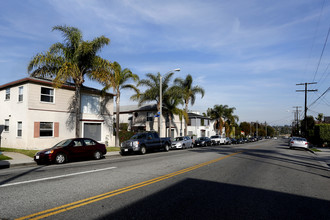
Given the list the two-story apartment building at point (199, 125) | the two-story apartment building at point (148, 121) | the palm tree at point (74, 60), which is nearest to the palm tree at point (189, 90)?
the two-story apartment building at point (148, 121)

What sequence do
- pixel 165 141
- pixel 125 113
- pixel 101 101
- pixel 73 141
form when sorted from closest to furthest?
pixel 73 141
pixel 165 141
pixel 101 101
pixel 125 113

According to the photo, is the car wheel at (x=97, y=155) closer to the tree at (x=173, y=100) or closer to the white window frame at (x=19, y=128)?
the white window frame at (x=19, y=128)

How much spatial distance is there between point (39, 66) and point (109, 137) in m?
10.8

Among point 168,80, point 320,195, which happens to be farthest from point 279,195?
point 168,80

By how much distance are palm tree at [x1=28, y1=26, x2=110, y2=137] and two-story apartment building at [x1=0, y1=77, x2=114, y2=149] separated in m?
1.93

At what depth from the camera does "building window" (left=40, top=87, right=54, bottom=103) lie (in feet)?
68.5

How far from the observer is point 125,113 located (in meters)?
45.4

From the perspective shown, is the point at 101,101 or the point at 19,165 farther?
the point at 101,101

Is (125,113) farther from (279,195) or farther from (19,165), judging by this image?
(279,195)

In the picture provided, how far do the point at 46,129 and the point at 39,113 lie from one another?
5.07 ft

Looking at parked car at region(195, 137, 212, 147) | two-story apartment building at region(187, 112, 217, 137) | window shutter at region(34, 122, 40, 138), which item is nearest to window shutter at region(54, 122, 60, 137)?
window shutter at region(34, 122, 40, 138)

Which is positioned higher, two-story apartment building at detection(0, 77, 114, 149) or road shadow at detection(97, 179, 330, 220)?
two-story apartment building at detection(0, 77, 114, 149)

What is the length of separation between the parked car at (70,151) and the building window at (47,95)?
8421 mm

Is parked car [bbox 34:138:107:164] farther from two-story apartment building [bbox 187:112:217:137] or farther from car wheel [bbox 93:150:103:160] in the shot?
Answer: two-story apartment building [bbox 187:112:217:137]
